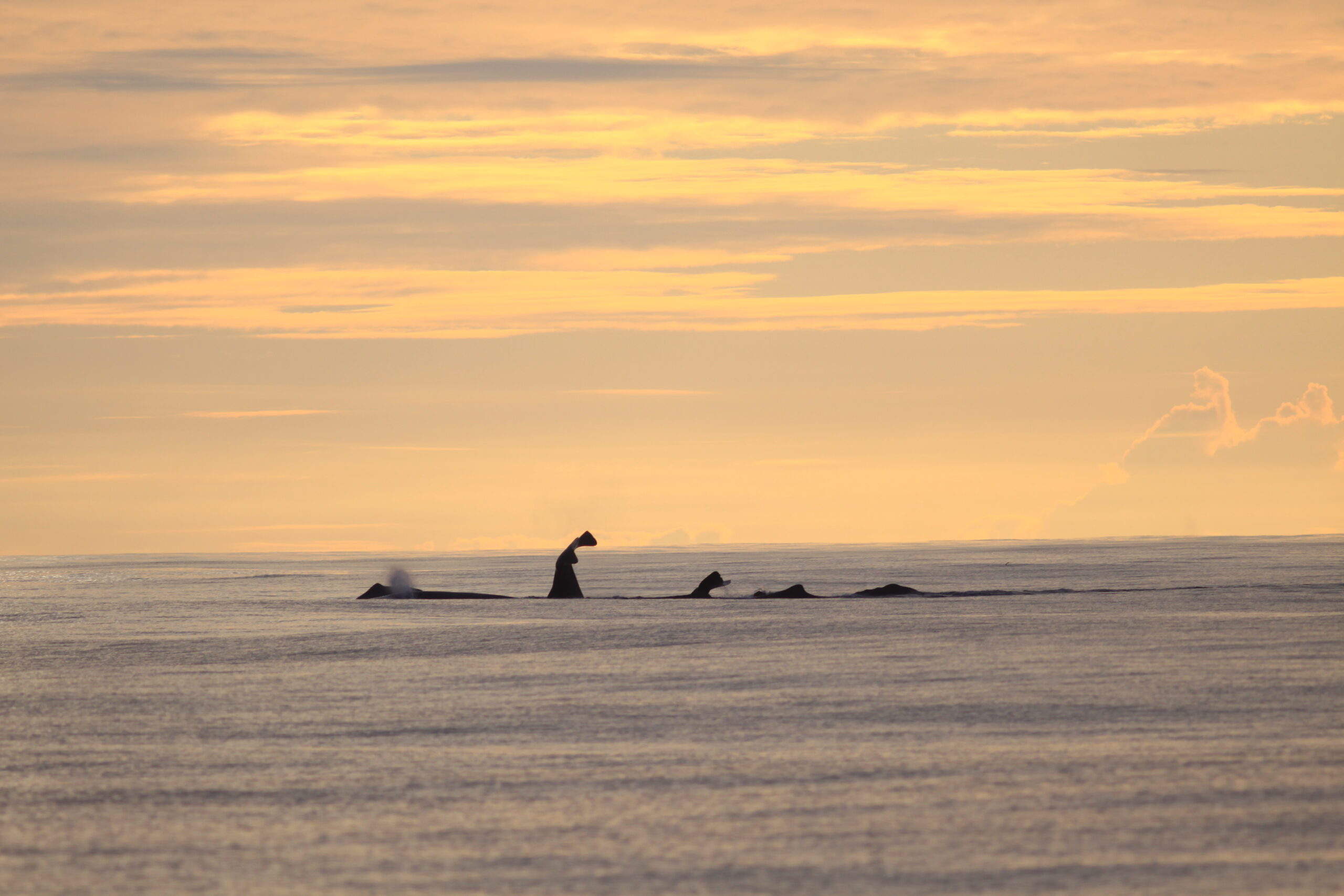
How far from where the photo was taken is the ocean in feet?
51.4

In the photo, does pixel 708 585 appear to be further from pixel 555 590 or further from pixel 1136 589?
pixel 1136 589

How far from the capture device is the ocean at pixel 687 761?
51.4 ft

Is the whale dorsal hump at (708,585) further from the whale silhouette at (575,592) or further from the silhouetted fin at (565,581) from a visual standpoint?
the silhouetted fin at (565,581)

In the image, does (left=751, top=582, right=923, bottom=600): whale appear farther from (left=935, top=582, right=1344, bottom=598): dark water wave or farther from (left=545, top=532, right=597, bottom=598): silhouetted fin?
(left=545, top=532, right=597, bottom=598): silhouetted fin

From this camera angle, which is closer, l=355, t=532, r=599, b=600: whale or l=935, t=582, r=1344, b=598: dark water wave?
l=355, t=532, r=599, b=600: whale

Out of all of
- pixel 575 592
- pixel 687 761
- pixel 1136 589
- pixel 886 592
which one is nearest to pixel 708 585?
pixel 575 592

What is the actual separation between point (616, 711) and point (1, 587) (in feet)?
361

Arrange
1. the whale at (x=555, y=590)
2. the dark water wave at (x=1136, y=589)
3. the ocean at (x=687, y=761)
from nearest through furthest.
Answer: the ocean at (x=687, y=761), the whale at (x=555, y=590), the dark water wave at (x=1136, y=589)

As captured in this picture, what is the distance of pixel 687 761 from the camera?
22094 mm

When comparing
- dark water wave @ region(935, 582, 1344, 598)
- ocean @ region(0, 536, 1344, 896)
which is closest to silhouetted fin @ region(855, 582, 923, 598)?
dark water wave @ region(935, 582, 1344, 598)

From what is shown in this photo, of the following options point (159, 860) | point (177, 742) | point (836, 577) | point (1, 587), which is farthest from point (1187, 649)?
point (1, 587)

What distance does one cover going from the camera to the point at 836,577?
115 metres

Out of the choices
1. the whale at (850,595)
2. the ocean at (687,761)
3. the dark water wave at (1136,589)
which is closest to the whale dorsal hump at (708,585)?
the whale at (850,595)

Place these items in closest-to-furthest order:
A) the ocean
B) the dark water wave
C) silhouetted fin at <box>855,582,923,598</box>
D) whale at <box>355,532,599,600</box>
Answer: the ocean, whale at <box>355,532,599,600</box>, silhouetted fin at <box>855,582,923,598</box>, the dark water wave
